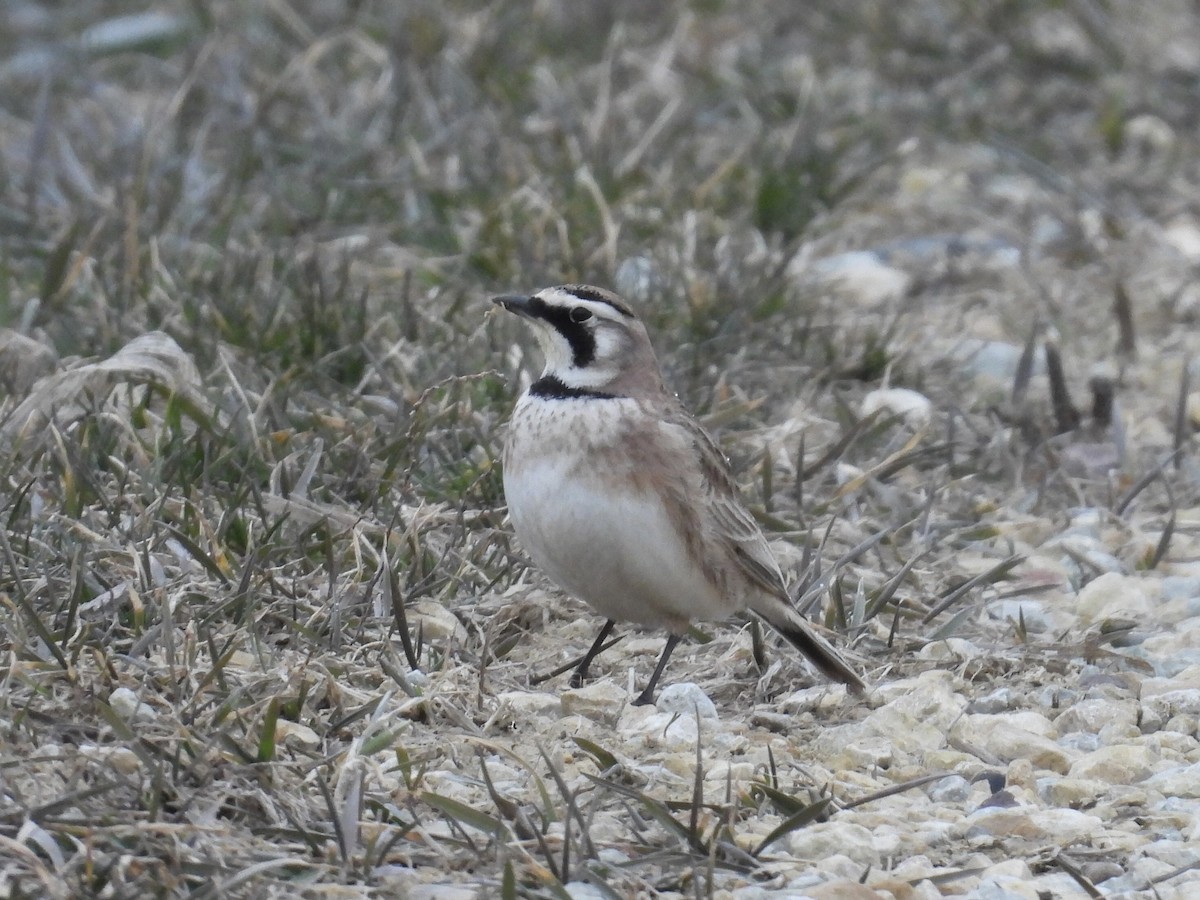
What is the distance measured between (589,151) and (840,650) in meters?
3.34

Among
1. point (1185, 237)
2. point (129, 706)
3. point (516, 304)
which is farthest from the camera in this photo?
point (1185, 237)

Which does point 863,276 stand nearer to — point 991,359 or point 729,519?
point 991,359

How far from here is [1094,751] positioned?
4.04 meters

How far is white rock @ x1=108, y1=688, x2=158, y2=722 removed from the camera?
3512 millimetres

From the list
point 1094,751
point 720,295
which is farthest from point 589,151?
point 1094,751

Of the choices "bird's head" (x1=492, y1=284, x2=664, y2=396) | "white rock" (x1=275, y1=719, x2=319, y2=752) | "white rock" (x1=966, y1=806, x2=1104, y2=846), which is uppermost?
"bird's head" (x1=492, y1=284, x2=664, y2=396)

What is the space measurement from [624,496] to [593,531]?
124 mm

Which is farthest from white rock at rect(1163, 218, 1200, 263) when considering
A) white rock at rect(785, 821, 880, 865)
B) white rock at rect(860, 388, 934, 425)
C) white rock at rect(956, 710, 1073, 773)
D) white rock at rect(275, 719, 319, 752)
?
white rock at rect(275, 719, 319, 752)

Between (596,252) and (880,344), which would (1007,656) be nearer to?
(880,344)

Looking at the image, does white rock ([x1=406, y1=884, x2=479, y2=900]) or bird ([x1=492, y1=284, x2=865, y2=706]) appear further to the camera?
bird ([x1=492, y1=284, x2=865, y2=706])

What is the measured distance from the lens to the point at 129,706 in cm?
358

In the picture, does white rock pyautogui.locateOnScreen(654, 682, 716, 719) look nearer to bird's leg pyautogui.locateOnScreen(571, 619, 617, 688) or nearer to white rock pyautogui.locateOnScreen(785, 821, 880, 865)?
bird's leg pyautogui.locateOnScreen(571, 619, 617, 688)

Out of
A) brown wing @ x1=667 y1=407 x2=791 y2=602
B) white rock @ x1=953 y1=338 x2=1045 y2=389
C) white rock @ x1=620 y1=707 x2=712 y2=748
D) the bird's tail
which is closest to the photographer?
white rock @ x1=620 y1=707 x2=712 y2=748

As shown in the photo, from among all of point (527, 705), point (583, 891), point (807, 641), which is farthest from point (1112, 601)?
point (583, 891)
